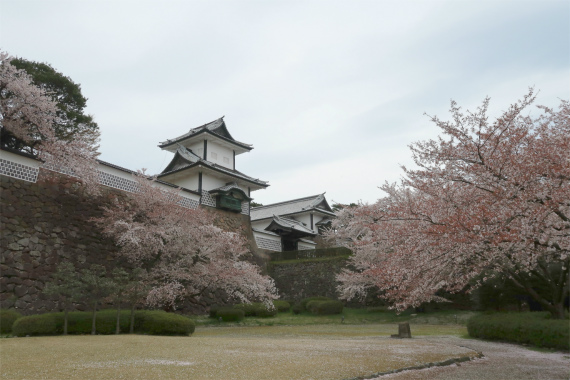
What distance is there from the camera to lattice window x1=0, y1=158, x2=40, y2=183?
1628cm

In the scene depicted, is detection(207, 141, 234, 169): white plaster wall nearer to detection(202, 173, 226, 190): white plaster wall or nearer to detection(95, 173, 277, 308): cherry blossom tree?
detection(202, 173, 226, 190): white plaster wall

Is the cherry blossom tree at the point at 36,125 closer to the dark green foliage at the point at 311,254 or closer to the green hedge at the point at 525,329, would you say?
the green hedge at the point at 525,329

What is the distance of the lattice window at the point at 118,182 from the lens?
2005 centimetres

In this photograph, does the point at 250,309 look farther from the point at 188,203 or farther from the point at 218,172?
the point at 218,172

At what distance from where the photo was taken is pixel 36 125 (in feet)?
57.0

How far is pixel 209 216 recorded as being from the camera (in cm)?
2322

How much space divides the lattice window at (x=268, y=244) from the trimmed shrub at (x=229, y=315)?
10.0 metres

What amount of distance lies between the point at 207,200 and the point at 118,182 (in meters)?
6.59

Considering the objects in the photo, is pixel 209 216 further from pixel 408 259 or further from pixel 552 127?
pixel 552 127

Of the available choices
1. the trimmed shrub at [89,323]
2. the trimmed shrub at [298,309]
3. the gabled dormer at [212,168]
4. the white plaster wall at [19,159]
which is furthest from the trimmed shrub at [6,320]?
the trimmed shrub at [298,309]

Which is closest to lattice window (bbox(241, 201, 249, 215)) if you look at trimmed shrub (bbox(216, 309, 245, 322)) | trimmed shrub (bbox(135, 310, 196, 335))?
trimmed shrub (bbox(216, 309, 245, 322))

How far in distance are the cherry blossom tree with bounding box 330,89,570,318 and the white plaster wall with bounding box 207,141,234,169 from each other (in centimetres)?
1945

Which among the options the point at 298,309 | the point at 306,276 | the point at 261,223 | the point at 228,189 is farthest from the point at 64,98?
the point at 261,223

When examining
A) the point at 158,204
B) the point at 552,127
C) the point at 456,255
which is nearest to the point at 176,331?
the point at 158,204
